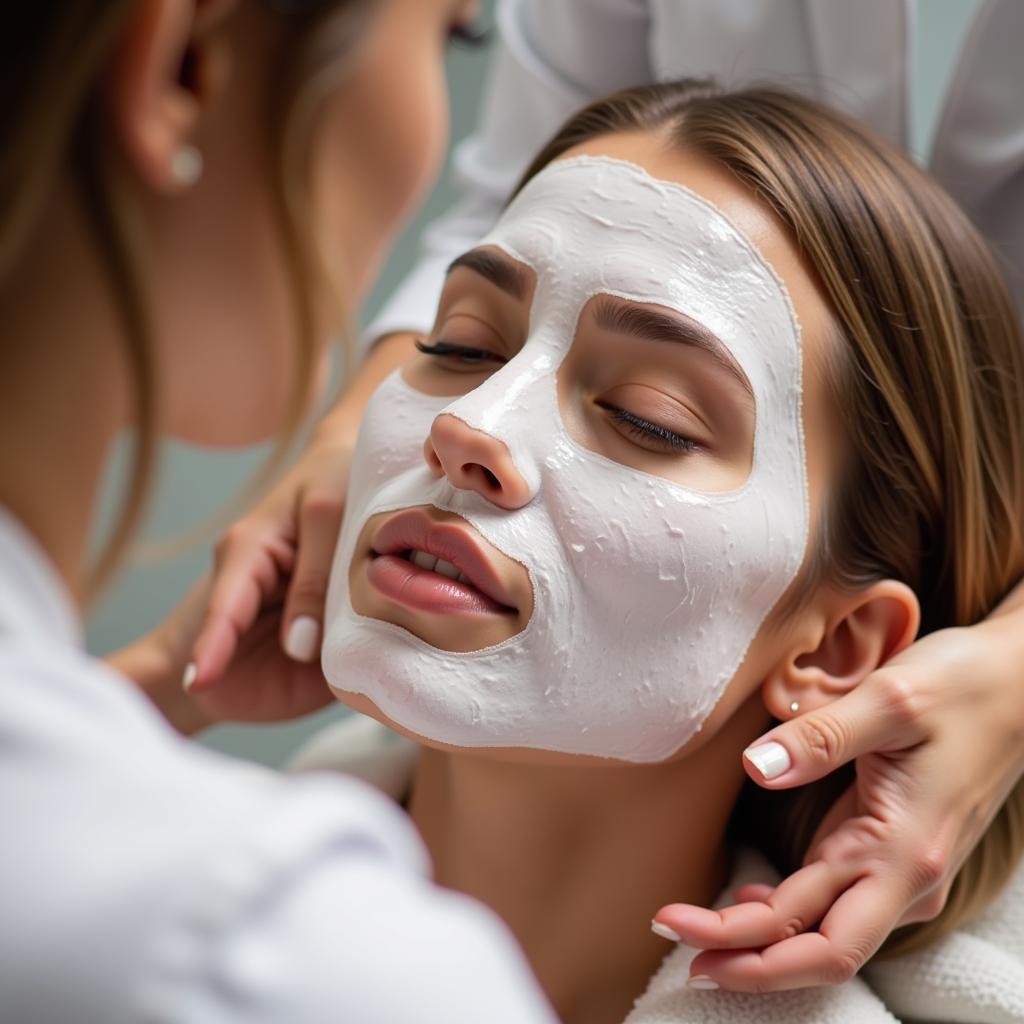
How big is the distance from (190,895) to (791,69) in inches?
43.0

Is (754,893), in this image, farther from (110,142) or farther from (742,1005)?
(110,142)

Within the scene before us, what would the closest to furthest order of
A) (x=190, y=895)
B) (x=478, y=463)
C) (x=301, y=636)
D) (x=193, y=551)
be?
(x=190, y=895)
(x=478, y=463)
(x=301, y=636)
(x=193, y=551)

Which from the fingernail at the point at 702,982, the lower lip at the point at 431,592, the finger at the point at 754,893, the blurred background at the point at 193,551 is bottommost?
the blurred background at the point at 193,551

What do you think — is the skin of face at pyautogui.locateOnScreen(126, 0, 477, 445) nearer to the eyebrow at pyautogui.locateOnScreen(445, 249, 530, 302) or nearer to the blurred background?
the eyebrow at pyautogui.locateOnScreen(445, 249, 530, 302)

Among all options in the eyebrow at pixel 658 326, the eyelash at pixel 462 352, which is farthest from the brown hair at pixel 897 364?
the eyelash at pixel 462 352

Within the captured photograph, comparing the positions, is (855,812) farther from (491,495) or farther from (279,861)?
(279,861)

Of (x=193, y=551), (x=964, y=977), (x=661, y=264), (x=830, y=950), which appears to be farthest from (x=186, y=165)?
(x=193, y=551)

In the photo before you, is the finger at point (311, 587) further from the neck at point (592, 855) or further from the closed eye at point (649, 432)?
the closed eye at point (649, 432)

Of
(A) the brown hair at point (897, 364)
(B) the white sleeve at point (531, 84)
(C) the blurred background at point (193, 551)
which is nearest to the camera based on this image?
(A) the brown hair at point (897, 364)

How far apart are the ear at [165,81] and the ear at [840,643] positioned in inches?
22.5

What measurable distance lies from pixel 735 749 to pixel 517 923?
0.22 metres

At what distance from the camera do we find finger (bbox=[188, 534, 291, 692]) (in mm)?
1039

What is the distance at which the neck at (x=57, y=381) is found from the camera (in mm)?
512

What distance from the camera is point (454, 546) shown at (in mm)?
808
